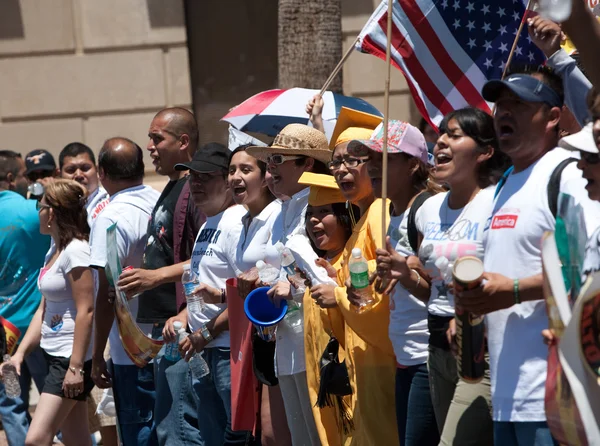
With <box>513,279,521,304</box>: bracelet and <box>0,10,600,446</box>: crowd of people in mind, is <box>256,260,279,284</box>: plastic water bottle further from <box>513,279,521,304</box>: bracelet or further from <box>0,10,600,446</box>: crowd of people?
<box>513,279,521,304</box>: bracelet

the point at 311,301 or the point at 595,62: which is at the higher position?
the point at 595,62

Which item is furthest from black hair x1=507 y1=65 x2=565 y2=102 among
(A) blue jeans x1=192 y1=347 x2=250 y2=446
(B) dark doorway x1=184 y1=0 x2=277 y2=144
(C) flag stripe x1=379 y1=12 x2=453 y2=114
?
(B) dark doorway x1=184 y1=0 x2=277 y2=144

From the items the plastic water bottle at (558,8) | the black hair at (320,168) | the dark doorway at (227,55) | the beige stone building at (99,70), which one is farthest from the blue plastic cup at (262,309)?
the dark doorway at (227,55)

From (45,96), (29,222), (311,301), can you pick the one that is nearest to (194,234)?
(311,301)

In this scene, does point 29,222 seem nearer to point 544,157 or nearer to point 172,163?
point 172,163

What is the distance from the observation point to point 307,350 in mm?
Result: 5625

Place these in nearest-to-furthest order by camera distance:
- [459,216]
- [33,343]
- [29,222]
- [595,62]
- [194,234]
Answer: [595,62] → [459,216] → [194,234] → [33,343] → [29,222]

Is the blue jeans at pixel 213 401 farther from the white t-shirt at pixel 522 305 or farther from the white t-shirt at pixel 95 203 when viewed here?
the white t-shirt at pixel 522 305

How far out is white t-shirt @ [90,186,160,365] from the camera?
22.2 feet

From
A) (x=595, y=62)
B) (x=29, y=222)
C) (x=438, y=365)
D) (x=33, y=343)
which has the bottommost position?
(x=33, y=343)

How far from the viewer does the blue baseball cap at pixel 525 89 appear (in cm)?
407

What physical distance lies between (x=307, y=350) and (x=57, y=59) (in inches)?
327

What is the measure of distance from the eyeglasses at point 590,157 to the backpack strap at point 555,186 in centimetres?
31

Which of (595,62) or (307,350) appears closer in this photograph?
(595,62)
